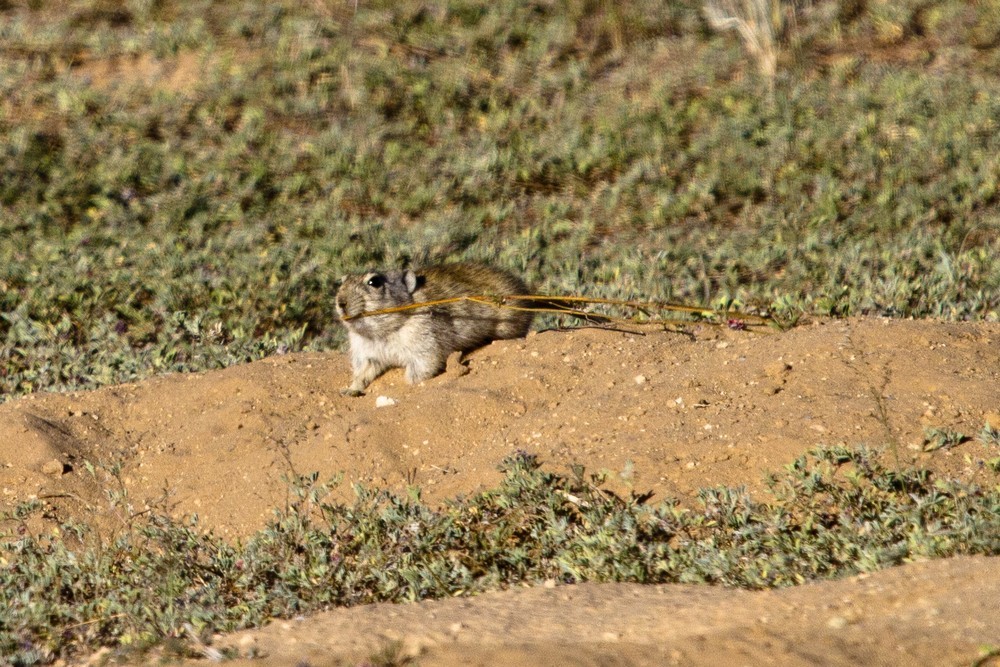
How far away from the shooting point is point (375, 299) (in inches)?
287

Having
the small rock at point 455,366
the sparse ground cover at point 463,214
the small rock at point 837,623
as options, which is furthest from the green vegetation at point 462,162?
the small rock at point 837,623

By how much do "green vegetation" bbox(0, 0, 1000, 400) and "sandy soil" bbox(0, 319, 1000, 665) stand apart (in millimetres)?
1079

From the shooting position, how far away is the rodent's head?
7.21 metres

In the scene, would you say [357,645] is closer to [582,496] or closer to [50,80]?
[582,496]

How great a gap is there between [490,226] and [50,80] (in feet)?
17.0

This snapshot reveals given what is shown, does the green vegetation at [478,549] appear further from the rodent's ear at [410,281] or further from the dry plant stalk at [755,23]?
the dry plant stalk at [755,23]

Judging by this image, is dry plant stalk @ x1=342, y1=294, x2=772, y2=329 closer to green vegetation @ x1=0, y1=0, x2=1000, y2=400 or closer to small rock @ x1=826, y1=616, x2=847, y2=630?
green vegetation @ x1=0, y1=0, x2=1000, y2=400

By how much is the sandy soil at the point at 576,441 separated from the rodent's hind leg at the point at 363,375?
0.08 metres

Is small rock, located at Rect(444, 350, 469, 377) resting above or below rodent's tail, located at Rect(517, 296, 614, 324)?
below

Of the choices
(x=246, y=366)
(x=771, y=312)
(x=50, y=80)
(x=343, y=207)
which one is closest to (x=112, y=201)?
(x=343, y=207)

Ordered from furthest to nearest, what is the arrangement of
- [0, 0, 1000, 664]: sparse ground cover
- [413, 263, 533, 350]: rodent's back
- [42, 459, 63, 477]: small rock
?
[413, 263, 533, 350]: rodent's back < [42, 459, 63, 477]: small rock < [0, 0, 1000, 664]: sparse ground cover

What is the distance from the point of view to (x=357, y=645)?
4.02m

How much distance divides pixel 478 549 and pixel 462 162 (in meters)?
6.51

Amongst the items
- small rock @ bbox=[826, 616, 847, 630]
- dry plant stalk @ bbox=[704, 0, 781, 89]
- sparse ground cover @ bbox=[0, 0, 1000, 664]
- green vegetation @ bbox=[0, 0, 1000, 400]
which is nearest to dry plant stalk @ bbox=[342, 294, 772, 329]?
sparse ground cover @ bbox=[0, 0, 1000, 664]
